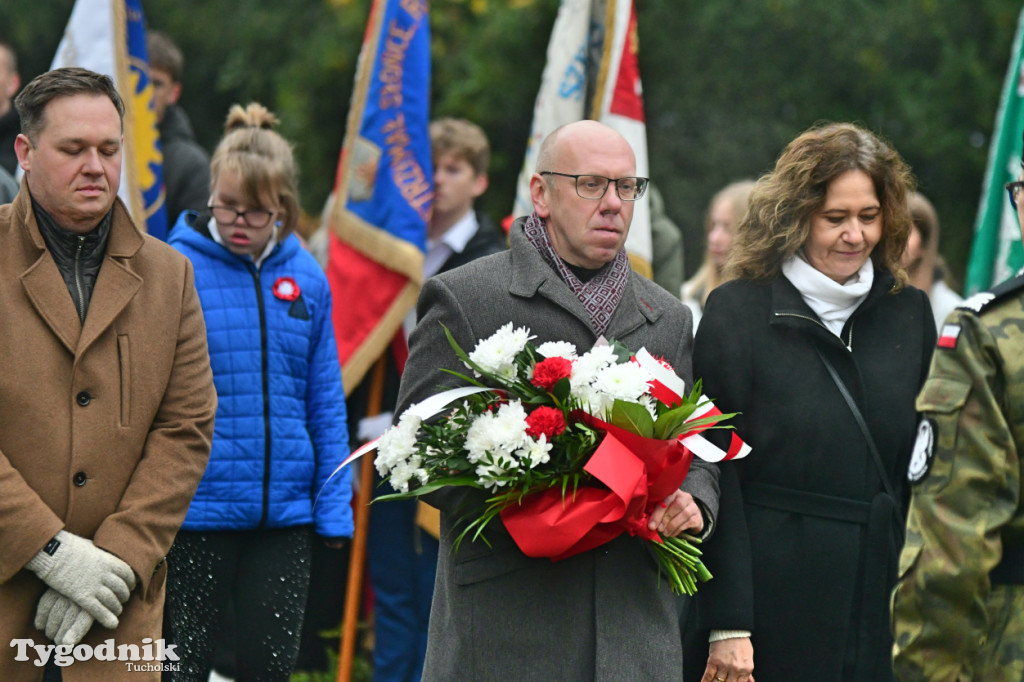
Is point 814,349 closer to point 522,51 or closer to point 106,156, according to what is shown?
point 106,156

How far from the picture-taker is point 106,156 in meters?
4.03

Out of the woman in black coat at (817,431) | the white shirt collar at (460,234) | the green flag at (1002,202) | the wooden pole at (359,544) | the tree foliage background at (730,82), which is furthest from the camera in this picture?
the tree foliage background at (730,82)

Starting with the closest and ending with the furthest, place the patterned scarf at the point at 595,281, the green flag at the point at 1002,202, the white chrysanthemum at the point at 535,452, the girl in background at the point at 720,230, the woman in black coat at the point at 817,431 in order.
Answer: the white chrysanthemum at the point at 535,452 → the patterned scarf at the point at 595,281 → the woman in black coat at the point at 817,431 → the girl in background at the point at 720,230 → the green flag at the point at 1002,202

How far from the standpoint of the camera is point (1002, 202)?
7.54 metres

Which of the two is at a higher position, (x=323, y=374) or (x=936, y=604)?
(x=323, y=374)

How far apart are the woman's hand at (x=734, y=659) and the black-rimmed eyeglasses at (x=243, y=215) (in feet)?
7.82

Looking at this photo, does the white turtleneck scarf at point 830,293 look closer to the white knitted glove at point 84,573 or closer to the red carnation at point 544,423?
the red carnation at point 544,423

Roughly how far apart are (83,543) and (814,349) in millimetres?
2347

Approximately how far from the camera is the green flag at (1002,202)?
24.2 ft

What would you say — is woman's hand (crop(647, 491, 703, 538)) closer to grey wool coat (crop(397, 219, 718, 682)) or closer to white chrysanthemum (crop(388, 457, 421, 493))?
grey wool coat (crop(397, 219, 718, 682))

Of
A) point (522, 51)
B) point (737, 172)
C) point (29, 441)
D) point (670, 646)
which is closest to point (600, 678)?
point (670, 646)

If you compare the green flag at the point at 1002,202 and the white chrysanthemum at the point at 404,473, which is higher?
the green flag at the point at 1002,202

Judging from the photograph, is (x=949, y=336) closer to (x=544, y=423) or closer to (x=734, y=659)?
(x=544, y=423)

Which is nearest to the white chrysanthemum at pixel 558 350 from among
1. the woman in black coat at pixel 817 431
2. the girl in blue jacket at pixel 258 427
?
the woman in black coat at pixel 817 431
